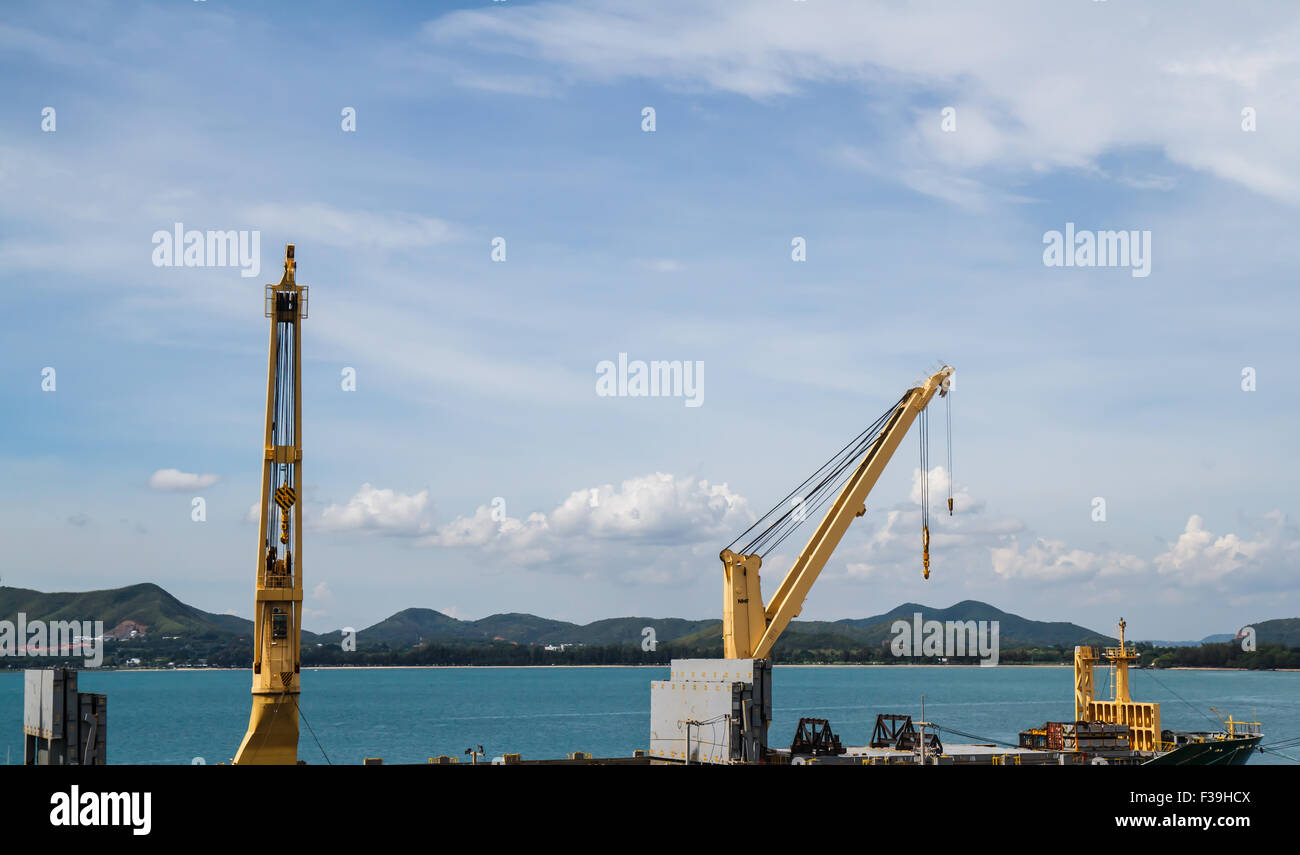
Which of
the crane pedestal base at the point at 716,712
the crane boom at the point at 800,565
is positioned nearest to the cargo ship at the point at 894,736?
the crane pedestal base at the point at 716,712

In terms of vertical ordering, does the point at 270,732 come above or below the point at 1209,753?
above

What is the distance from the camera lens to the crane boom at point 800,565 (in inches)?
2250

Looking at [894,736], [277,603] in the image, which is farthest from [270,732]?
[894,736]

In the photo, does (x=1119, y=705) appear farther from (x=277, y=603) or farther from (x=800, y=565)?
(x=277, y=603)

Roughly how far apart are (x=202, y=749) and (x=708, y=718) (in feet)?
382

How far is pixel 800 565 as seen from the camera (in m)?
61.2

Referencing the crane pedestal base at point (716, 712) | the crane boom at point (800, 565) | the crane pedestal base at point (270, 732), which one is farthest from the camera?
the crane boom at point (800, 565)

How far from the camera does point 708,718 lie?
155 feet

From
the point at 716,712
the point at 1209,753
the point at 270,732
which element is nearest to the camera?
the point at 716,712

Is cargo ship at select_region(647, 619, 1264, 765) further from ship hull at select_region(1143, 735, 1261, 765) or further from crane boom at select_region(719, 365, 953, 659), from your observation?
crane boom at select_region(719, 365, 953, 659)

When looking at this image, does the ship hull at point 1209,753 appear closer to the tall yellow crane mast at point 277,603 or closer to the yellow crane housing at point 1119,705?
the yellow crane housing at point 1119,705
